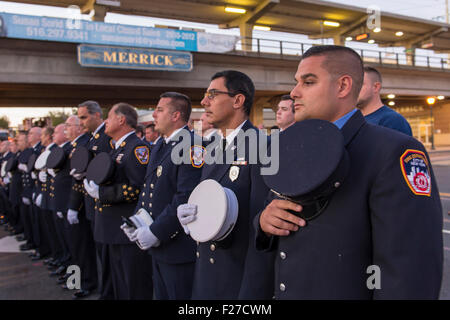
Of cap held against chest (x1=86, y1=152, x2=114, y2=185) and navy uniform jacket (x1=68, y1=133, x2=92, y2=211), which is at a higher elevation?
cap held against chest (x1=86, y1=152, x2=114, y2=185)

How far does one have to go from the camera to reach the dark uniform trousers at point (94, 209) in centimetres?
405

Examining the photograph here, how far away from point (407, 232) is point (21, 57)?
17.3 m

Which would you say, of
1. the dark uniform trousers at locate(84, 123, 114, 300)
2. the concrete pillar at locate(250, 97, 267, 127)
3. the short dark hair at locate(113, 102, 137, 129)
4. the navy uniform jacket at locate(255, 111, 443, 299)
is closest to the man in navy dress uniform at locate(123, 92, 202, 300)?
the short dark hair at locate(113, 102, 137, 129)

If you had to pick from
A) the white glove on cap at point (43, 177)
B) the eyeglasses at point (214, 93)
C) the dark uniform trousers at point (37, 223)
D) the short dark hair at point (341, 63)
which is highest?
the eyeglasses at point (214, 93)

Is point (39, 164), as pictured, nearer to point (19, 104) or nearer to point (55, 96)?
point (55, 96)

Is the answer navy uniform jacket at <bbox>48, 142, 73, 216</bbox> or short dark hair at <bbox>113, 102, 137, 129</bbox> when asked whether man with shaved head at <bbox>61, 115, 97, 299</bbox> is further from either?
short dark hair at <bbox>113, 102, 137, 129</bbox>

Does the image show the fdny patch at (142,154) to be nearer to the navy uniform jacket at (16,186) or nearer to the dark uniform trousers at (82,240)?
the dark uniform trousers at (82,240)

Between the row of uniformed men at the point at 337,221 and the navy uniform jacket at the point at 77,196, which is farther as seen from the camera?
the navy uniform jacket at the point at 77,196

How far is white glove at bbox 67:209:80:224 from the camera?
4.51 meters

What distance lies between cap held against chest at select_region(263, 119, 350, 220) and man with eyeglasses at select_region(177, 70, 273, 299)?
1.70ft

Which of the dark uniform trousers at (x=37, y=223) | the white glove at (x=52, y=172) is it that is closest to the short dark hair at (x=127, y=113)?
the white glove at (x=52, y=172)

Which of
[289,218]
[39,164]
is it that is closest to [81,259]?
[39,164]

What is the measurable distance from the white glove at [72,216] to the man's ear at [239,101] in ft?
10.0

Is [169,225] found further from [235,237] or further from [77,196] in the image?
[77,196]
